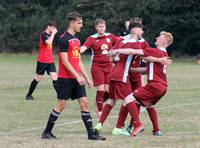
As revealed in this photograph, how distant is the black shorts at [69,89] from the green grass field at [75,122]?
2.22ft

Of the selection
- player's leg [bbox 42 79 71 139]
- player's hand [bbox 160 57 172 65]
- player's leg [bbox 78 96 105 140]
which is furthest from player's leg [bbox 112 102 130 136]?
player's leg [bbox 42 79 71 139]

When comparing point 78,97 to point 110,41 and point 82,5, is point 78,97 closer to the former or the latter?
point 110,41

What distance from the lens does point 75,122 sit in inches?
503

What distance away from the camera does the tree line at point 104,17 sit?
47.2 meters

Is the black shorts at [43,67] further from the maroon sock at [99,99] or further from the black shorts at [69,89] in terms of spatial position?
the black shorts at [69,89]

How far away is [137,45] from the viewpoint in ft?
35.3

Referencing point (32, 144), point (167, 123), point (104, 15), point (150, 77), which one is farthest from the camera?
point (104, 15)

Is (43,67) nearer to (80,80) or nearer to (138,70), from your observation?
(138,70)

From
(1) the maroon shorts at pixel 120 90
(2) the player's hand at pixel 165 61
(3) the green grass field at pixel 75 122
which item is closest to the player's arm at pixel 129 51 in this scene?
(2) the player's hand at pixel 165 61

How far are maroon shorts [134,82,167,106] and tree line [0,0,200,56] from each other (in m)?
36.4

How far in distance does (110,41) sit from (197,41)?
34.4m

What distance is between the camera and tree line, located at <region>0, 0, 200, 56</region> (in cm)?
4725

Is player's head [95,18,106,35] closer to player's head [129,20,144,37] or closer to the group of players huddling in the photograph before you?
the group of players huddling

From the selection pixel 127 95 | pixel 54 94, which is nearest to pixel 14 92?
pixel 54 94
